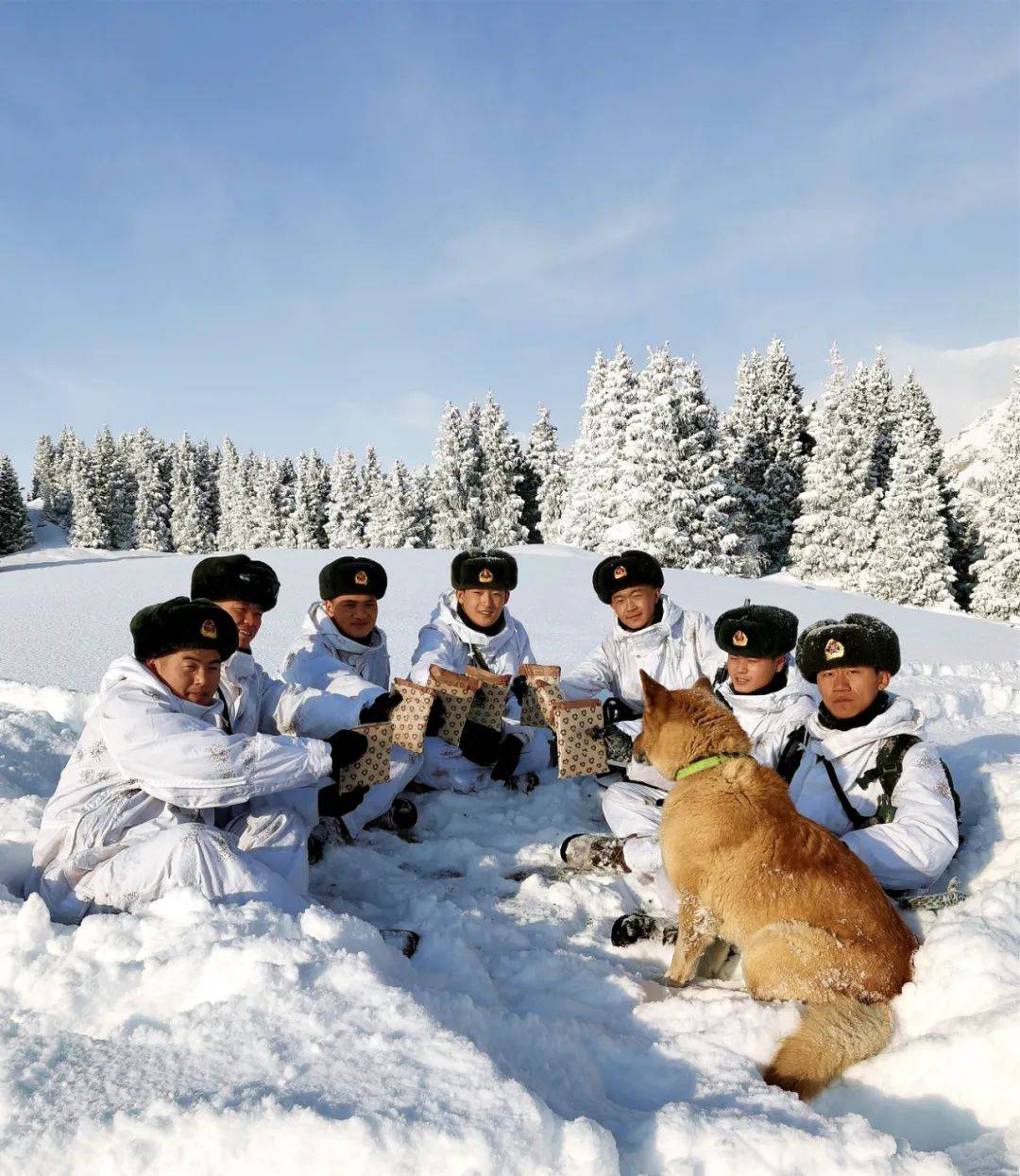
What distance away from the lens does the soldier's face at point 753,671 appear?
4363 millimetres

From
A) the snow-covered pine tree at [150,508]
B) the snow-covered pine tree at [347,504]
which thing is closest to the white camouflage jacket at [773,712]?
the snow-covered pine tree at [347,504]

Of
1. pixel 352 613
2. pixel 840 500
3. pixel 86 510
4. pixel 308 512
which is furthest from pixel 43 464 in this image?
pixel 352 613

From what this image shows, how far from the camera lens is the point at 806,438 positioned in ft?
137

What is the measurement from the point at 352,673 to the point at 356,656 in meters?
0.43

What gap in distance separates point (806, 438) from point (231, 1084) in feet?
147

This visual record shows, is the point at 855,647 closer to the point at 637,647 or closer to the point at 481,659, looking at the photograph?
the point at 637,647

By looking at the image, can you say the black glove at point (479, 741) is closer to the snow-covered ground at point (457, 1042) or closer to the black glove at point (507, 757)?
the black glove at point (507, 757)

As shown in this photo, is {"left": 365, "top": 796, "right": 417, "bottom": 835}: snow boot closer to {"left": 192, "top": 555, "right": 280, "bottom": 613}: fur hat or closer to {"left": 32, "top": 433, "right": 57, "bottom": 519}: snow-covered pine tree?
{"left": 192, "top": 555, "right": 280, "bottom": 613}: fur hat

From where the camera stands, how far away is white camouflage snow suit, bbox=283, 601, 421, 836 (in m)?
4.62

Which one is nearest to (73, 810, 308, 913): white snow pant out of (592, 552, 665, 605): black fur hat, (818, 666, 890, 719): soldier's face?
(818, 666, 890, 719): soldier's face

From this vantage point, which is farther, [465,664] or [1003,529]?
[1003,529]

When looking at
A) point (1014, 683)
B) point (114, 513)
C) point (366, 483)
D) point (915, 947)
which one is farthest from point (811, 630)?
point (114, 513)

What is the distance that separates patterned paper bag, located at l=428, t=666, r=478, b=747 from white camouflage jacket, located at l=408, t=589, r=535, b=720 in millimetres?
625

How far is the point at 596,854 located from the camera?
4152 mm
